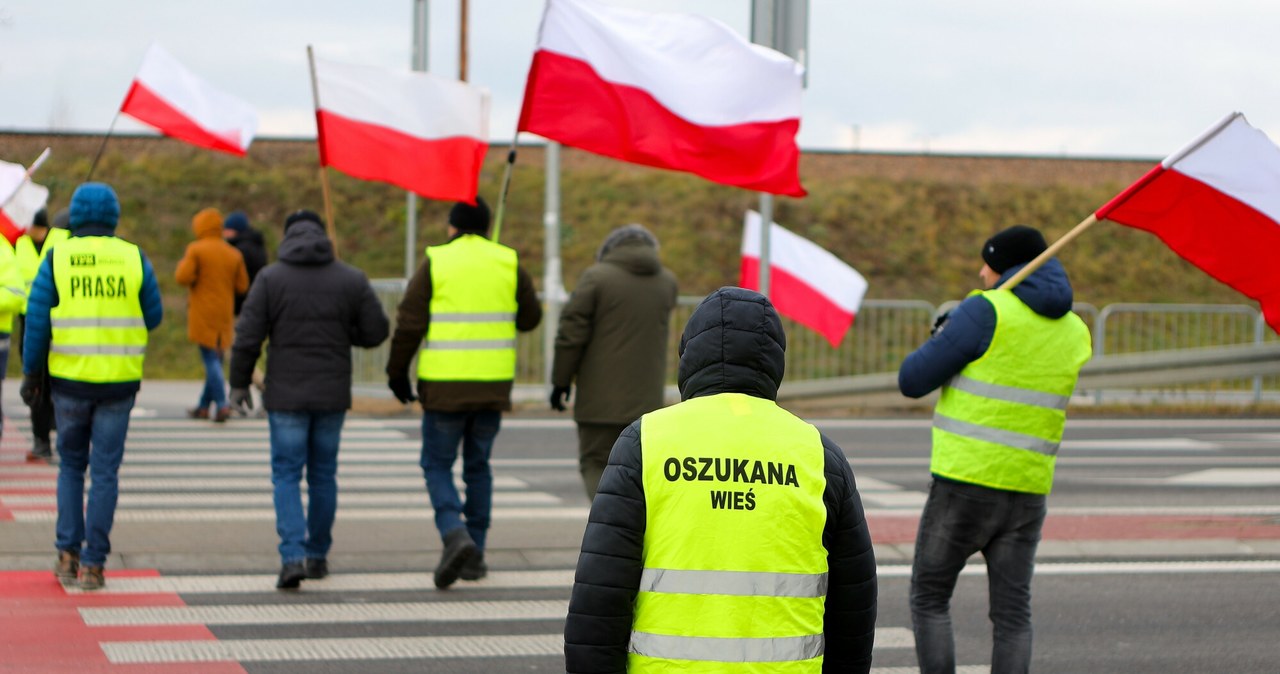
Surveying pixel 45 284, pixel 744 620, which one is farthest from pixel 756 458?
pixel 45 284

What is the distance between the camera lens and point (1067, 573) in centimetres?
885

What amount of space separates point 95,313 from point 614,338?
2.54 metres

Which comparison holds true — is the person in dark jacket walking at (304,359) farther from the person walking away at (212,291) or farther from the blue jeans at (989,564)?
the person walking away at (212,291)

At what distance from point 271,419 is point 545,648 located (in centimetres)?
197

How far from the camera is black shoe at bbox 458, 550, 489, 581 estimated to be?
315 inches

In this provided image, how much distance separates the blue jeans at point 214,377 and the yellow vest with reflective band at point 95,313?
677 cm

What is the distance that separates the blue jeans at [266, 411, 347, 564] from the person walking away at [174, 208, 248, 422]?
6.90m

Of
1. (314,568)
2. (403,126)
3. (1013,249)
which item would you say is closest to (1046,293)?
(1013,249)

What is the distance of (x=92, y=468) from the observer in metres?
7.67

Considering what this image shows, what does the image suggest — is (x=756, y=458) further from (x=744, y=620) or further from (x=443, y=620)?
(x=443, y=620)

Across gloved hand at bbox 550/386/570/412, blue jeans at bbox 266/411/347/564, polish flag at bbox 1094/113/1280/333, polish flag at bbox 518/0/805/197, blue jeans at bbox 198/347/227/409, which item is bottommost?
blue jeans at bbox 198/347/227/409

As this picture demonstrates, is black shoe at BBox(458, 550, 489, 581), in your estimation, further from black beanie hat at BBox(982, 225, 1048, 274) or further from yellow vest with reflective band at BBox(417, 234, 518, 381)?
black beanie hat at BBox(982, 225, 1048, 274)

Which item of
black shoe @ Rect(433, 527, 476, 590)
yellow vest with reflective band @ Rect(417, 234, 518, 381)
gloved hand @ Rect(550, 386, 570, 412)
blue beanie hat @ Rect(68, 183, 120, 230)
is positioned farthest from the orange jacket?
gloved hand @ Rect(550, 386, 570, 412)

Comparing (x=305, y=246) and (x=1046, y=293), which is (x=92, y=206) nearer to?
(x=305, y=246)
